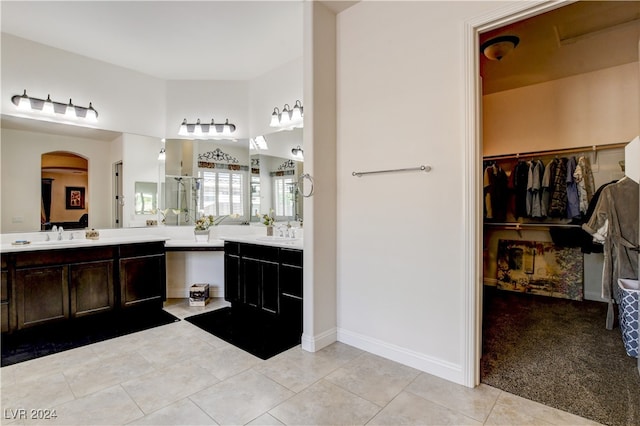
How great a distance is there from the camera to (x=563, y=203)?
3998 millimetres

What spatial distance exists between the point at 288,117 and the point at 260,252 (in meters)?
1.70

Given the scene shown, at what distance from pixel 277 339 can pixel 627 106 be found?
16.1 feet

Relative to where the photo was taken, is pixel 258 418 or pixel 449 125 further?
pixel 449 125

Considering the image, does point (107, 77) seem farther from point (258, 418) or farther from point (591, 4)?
point (591, 4)

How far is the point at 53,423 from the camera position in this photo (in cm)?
175

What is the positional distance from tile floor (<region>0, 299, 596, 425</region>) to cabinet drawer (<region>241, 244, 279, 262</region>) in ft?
3.00

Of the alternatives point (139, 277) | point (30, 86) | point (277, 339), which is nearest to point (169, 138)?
point (30, 86)

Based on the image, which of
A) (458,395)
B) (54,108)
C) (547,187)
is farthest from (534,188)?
(54,108)

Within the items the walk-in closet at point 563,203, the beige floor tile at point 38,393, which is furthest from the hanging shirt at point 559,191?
the beige floor tile at point 38,393

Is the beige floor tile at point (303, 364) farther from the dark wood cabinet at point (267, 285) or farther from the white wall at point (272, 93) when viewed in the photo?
the white wall at point (272, 93)

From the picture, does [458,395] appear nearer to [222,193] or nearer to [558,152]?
[222,193]

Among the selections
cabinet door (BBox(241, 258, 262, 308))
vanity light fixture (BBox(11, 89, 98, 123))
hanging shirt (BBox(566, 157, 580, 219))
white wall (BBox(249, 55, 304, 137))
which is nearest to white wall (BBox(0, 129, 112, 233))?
vanity light fixture (BBox(11, 89, 98, 123))

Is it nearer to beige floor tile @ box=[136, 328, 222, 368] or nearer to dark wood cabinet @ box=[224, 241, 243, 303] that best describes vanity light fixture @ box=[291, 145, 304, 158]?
dark wood cabinet @ box=[224, 241, 243, 303]

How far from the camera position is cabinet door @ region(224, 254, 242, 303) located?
364cm
